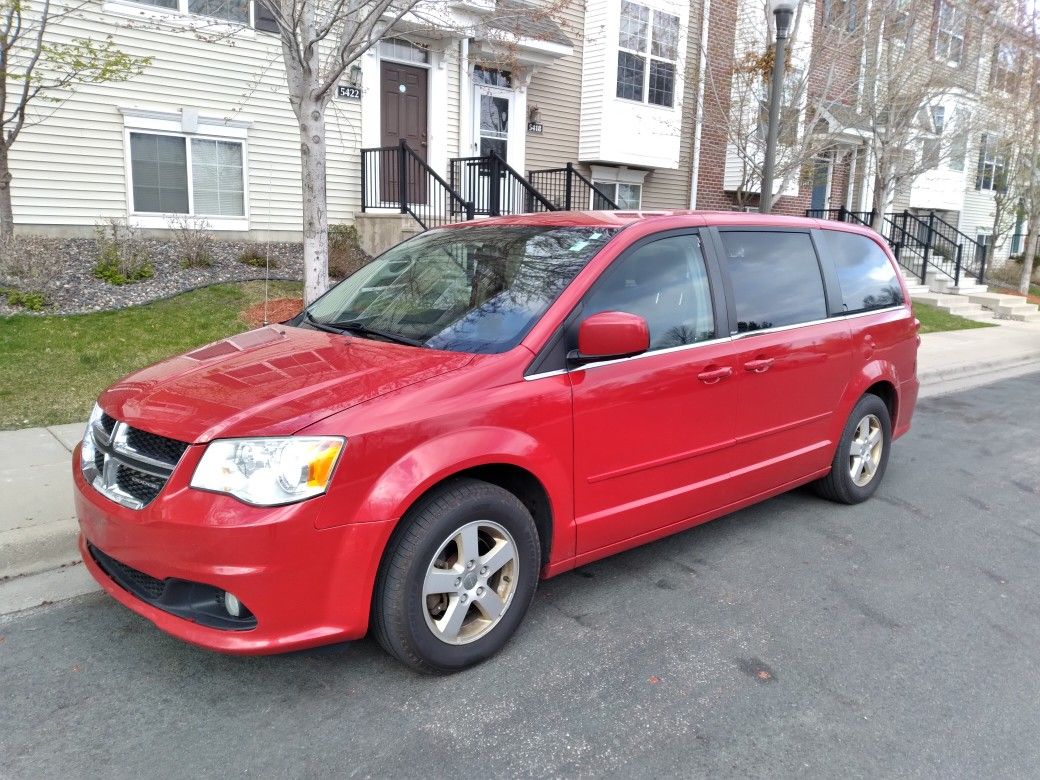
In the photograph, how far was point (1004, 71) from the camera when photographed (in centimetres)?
1866

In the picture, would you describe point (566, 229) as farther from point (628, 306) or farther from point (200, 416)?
point (200, 416)

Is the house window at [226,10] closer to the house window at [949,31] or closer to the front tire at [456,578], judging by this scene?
the front tire at [456,578]

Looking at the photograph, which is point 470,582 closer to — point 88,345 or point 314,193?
point 314,193

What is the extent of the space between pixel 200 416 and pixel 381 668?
1.20 meters

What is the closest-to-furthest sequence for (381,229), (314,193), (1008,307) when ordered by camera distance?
1. (314,193)
2. (381,229)
3. (1008,307)

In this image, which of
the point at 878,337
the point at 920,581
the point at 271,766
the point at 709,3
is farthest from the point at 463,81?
the point at 271,766

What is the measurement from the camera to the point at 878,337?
199 inches

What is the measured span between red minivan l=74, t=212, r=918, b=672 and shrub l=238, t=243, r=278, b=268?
745 cm

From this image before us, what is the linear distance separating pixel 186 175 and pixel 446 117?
454cm

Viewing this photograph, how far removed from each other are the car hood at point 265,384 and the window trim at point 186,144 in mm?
9044

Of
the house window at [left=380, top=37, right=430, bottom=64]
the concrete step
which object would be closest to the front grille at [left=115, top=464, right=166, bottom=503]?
the house window at [left=380, top=37, right=430, bottom=64]

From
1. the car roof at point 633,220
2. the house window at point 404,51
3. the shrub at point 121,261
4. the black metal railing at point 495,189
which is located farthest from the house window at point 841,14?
the shrub at point 121,261

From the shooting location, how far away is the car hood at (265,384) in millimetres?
2768

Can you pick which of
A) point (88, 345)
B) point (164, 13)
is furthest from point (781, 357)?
point (164, 13)
